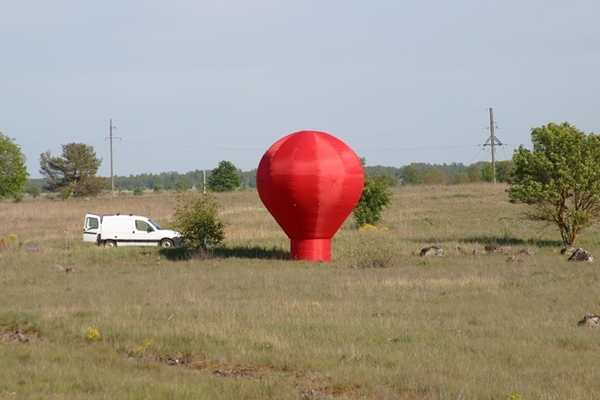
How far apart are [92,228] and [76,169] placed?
80.2 m

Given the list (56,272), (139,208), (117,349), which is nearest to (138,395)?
(117,349)

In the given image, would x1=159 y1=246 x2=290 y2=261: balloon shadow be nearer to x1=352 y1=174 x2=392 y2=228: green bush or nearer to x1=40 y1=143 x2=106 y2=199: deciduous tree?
x1=352 y1=174 x2=392 y2=228: green bush

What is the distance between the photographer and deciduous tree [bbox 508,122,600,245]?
41.5 m

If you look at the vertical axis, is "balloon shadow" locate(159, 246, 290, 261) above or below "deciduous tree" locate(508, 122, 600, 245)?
below

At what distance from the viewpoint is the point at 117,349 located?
56.6 ft

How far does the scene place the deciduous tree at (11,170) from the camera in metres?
75.2

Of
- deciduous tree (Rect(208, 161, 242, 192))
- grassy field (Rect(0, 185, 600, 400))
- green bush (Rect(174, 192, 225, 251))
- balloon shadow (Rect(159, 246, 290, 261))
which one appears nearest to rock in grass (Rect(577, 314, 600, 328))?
grassy field (Rect(0, 185, 600, 400))

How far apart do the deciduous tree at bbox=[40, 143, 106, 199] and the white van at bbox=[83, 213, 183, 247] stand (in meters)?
77.8

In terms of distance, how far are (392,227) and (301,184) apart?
1801 cm

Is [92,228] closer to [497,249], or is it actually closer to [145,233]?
[145,233]

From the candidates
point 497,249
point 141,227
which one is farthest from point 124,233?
point 497,249

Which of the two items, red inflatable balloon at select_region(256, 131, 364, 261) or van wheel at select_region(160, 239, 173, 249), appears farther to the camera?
van wheel at select_region(160, 239, 173, 249)

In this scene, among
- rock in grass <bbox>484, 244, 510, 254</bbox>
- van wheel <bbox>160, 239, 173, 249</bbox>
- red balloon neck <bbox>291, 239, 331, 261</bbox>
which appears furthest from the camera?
van wheel <bbox>160, 239, 173, 249</bbox>

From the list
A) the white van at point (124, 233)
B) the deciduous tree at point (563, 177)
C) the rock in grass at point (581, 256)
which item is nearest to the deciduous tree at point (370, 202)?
the deciduous tree at point (563, 177)
